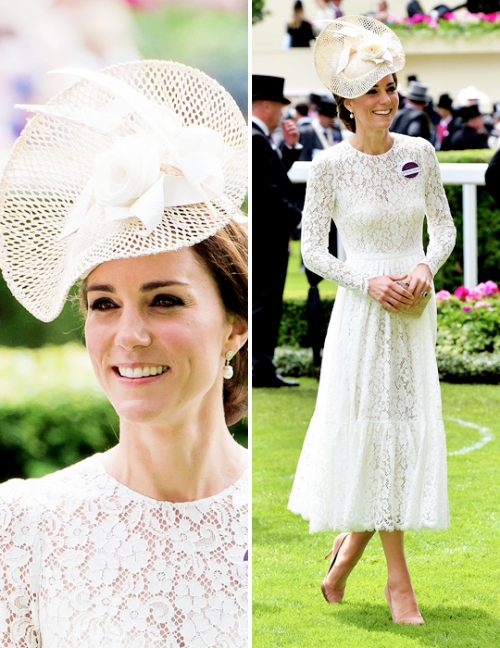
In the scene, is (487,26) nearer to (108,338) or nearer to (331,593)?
(331,593)

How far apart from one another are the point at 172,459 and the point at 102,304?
0.28 meters

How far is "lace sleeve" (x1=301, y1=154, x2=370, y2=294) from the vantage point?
2.95 meters

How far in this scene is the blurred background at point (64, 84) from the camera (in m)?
1.71

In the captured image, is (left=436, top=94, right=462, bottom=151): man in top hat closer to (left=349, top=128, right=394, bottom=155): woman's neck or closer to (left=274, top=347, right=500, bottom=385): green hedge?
(left=274, top=347, right=500, bottom=385): green hedge

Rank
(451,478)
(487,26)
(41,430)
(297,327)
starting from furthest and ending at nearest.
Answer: (487,26)
(297,327)
(451,478)
(41,430)

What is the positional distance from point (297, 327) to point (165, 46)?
589 centimetres

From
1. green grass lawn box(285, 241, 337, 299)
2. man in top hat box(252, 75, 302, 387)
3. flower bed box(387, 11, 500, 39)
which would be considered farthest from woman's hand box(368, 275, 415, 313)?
flower bed box(387, 11, 500, 39)

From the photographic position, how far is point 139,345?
5.50ft

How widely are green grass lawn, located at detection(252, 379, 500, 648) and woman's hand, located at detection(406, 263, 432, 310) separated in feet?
2.93

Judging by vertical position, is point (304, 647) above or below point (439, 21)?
below

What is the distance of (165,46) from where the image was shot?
1747mm

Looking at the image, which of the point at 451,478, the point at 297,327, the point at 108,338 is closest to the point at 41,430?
the point at 108,338

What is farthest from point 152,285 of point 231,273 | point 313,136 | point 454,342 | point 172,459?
point 313,136

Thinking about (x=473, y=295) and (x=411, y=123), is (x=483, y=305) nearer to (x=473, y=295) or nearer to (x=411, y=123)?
(x=473, y=295)
